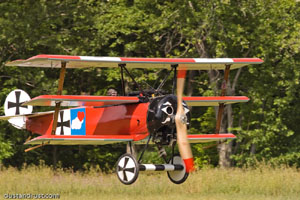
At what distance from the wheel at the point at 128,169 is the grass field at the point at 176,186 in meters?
2.13

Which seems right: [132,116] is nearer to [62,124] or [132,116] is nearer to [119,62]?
[119,62]

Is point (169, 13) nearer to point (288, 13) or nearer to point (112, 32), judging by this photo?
point (112, 32)

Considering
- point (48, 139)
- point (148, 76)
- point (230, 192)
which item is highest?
point (148, 76)

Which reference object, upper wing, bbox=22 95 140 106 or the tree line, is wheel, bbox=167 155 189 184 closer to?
upper wing, bbox=22 95 140 106

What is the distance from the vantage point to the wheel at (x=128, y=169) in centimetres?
1183

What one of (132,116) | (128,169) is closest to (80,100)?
(132,116)

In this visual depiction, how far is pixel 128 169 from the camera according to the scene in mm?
11977

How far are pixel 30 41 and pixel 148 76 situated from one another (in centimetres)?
424

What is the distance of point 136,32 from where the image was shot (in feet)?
Result: 81.9

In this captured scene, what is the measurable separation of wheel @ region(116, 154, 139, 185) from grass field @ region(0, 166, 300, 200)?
7.00ft

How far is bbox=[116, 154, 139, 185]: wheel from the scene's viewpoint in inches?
466

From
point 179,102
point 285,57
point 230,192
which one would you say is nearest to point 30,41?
point 285,57

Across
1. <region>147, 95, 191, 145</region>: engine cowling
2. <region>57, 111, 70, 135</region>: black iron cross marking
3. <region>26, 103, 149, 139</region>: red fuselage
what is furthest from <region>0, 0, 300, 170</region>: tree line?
<region>147, 95, 191, 145</region>: engine cowling

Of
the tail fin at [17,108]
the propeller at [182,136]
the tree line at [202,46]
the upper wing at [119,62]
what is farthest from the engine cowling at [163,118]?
the tree line at [202,46]
